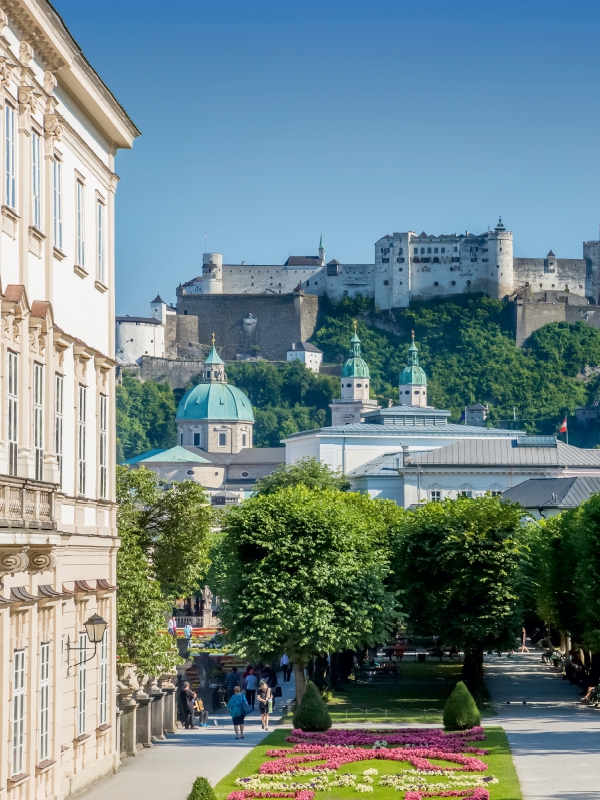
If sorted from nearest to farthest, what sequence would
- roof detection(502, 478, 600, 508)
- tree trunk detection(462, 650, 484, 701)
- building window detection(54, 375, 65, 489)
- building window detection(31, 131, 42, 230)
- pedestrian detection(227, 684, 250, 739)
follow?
building window detection(31, 131, 42, 230) < building window detection(54, 375, 65, 489) < pedestrian detection(227, 684, 250, 739) < tree trunk detection(462, 650, 484, 701) < roof detection(502, 478, 600, 508)

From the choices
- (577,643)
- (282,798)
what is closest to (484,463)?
(577,643)

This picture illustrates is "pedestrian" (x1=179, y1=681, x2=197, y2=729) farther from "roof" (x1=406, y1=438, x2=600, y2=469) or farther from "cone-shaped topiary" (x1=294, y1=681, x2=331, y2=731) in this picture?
"roof" (x1=406, y1=438, x2=600, y2=469)

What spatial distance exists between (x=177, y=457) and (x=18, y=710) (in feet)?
525

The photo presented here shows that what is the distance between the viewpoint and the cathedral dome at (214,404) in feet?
618

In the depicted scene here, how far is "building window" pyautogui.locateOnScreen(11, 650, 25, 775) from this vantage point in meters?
19.1

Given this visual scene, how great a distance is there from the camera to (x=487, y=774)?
2692 centimetres

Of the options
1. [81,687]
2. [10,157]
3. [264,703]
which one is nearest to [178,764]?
[81,687]

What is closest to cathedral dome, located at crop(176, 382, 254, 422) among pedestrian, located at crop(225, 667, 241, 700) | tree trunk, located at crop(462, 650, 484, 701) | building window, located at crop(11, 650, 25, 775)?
tree trunk, located at crop(462, 650, 484, 701)

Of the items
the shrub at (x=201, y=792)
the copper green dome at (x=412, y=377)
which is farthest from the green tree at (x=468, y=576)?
the copper green dome at (x=412, y=377)

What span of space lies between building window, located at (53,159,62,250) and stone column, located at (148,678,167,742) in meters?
12.7

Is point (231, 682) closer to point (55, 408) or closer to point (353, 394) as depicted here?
point (55, 408)

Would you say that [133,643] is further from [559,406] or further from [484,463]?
[559,406]

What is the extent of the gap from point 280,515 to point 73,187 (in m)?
20.2

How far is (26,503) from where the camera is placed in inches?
669
